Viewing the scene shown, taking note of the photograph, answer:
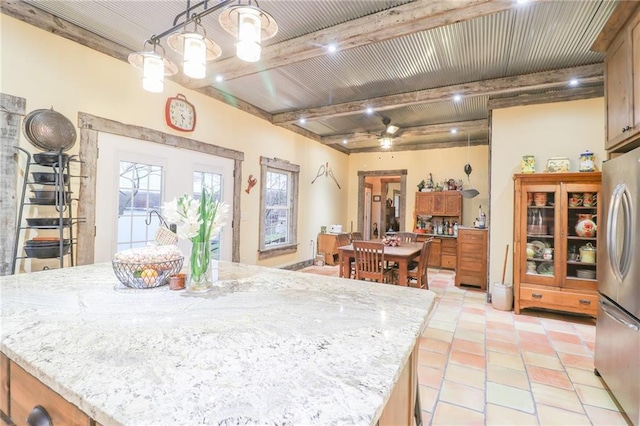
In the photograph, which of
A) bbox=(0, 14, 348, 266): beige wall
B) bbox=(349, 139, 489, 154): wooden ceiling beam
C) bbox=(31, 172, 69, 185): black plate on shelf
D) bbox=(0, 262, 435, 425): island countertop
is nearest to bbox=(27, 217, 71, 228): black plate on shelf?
bbox=(31, 172, 69, 185): black plate on shelf

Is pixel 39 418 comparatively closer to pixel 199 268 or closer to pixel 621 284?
pixel 199 268

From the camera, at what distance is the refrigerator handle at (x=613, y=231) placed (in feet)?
6.52

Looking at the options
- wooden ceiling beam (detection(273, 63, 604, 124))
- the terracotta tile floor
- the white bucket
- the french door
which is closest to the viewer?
the terracotta tile floor

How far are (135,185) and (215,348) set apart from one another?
3177 millimetres

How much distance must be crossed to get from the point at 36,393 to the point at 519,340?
354 centimetres

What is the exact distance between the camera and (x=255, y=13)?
1356 mm

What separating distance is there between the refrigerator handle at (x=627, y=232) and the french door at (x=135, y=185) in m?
3.55

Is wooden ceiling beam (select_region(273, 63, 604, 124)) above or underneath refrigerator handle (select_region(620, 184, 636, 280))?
above

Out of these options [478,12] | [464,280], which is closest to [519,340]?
[464,280]

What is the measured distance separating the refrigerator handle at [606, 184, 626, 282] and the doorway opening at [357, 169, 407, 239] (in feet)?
16.7

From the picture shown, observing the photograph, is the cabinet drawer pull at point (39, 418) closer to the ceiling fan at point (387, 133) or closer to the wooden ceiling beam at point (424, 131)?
the ceiling fan at point (387, 133)

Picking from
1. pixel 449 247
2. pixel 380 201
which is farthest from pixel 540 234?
pixel 380 201

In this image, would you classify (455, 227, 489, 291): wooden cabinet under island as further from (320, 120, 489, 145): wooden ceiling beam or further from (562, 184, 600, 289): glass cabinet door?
(320, 120, 489, 145): wooden ceiling beam

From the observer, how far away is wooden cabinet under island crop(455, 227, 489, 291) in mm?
4859
